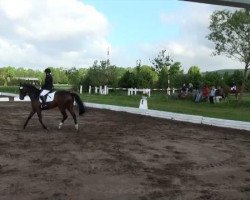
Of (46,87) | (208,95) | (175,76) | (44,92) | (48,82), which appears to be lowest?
(208,95)

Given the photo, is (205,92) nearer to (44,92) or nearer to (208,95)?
(208,95)

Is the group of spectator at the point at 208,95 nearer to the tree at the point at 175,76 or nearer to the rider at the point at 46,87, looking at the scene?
the tree at the point at 175,76

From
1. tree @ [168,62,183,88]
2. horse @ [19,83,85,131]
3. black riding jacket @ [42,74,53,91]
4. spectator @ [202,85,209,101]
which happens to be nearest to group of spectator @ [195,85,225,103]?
spectator @ [202,85,209,101]

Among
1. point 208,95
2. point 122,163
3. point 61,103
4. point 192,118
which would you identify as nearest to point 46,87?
point 61,103

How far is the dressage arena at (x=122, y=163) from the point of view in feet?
25.4

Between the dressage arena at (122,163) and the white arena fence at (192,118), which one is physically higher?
the white arena fence at (192,118)

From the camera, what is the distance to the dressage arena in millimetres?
7746

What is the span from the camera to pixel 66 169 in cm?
945

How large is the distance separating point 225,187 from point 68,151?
4736mm

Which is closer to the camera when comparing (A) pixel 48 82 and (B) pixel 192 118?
(A) pixel 48 82

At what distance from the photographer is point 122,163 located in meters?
10.3

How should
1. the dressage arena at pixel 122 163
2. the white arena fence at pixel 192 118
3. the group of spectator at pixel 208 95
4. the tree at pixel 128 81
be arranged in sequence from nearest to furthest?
the dressage arena at pixel 122 163, the white arena fence at pixel 192 118, the group of spectator at pixel 208 95, the tree at pixel 128 81

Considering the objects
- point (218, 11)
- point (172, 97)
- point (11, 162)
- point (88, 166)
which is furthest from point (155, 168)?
point (172, 97)

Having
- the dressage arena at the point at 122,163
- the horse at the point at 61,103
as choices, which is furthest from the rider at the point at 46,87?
the dressage arena at the point at 122,163
